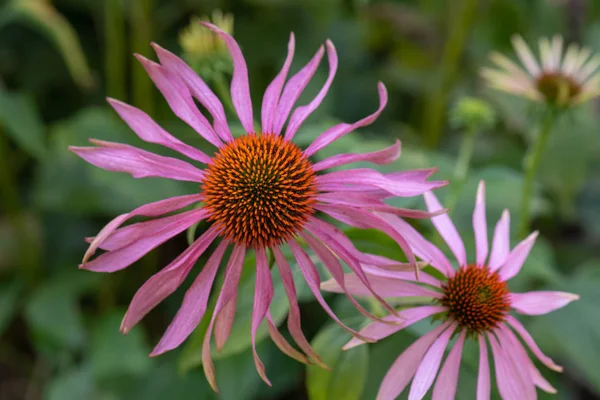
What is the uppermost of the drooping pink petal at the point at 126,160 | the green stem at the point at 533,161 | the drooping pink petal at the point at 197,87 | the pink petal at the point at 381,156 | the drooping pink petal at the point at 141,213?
the green stem at the point at 533,161

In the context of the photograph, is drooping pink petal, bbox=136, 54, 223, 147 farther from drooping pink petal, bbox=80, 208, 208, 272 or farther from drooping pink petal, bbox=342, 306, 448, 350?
drooping pink petal, bbox=342, 306, 448, 350

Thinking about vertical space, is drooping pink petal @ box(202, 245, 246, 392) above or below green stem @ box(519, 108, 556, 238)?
below

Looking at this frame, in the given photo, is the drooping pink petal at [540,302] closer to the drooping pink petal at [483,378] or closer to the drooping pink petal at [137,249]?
the drooping pink petal at [483,378]

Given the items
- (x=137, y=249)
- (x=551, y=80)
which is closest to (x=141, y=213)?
(x=137, y=249)

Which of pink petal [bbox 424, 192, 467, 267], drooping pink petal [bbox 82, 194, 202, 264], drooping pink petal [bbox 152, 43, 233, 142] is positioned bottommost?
drooping pink petal [bbox 82, 194, 202, 264]

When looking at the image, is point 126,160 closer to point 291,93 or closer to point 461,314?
point 291,93

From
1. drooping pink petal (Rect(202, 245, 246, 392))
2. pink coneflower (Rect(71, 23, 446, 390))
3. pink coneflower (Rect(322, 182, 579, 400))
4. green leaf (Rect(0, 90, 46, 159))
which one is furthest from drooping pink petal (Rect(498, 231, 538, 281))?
green leaf (Rect(0, 90, 46, 159))

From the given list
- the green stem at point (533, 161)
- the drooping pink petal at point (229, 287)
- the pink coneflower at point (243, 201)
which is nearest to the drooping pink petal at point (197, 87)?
the pink coneflower at point (243, 201)

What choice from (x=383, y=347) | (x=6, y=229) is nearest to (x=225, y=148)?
A: (x=383, y=347)
